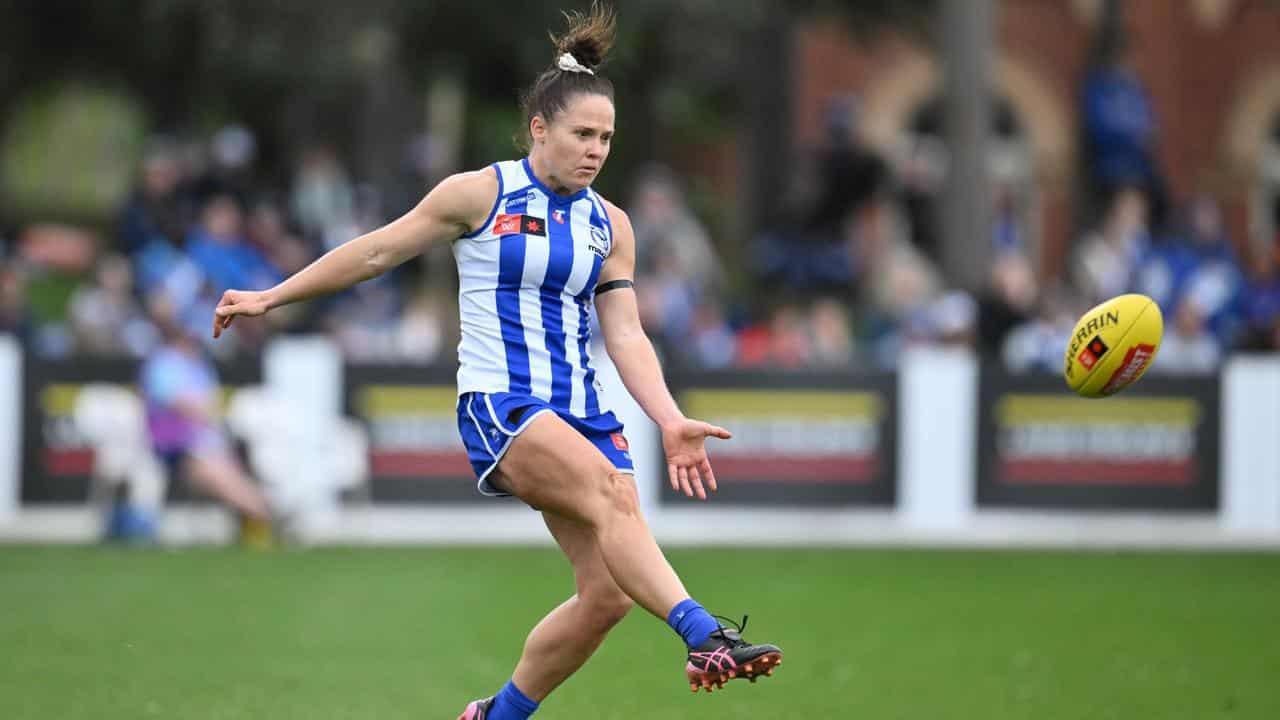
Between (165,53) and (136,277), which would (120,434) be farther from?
(165,53)

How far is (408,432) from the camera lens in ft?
50.1

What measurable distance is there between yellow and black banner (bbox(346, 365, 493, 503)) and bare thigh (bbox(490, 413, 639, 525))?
9.40 metres

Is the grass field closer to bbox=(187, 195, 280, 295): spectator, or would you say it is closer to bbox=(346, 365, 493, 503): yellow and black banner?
bbox=(346, 365, 493, 503): yellow and black banner

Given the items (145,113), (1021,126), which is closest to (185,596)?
(145,113)

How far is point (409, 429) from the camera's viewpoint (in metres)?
15.3

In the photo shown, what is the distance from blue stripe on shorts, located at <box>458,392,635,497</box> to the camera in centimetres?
589

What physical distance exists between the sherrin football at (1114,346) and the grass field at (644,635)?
1.20 metres

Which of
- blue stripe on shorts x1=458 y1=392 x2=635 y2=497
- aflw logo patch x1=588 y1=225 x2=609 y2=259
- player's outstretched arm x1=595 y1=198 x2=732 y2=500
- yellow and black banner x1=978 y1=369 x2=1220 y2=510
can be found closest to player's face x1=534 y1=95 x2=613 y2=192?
aflw logo patch x1=588 y1=225 x2=609 y2=259

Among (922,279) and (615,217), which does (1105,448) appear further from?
(615,217)

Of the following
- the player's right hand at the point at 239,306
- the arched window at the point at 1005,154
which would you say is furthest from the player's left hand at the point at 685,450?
the arched window at the point at 1005,154

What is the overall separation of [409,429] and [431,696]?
7899mm

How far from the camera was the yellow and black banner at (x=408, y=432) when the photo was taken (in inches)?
600

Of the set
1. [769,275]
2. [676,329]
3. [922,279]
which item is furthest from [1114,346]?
[922,279]

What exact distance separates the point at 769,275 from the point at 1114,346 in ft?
36.6
